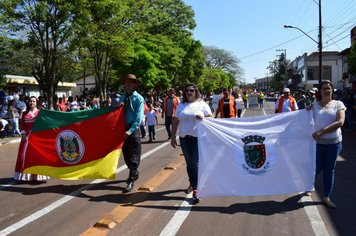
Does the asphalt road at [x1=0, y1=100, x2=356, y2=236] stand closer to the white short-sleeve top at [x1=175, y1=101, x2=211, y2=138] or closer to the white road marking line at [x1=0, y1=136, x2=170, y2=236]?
the white road marking line at [x1=0, y1=136, x2=170, y2=236]

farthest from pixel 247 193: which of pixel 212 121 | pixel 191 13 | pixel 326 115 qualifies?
pixel 191 13

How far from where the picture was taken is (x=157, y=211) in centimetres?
466

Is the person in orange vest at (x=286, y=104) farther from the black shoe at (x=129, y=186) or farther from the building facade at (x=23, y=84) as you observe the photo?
the building facade at (x=23, y=84)

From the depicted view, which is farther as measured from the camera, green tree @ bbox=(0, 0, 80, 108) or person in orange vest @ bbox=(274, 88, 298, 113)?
green tree @ bbox=(0, 0, 80, 108)

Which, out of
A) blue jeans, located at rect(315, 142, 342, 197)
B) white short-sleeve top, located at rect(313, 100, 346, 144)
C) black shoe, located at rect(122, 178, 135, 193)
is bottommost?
black shoe, located at rect(122, 178, 135, 193)

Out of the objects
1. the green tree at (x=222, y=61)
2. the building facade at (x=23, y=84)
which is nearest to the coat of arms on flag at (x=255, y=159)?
the building facade at (x=23, y=84)

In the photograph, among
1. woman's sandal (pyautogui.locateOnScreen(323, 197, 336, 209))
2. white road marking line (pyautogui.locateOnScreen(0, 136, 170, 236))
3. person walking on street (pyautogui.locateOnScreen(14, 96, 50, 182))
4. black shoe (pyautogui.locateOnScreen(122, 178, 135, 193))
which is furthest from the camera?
person walking on street (pyautogui.locateOnScreen(14, 96, 50, 182))

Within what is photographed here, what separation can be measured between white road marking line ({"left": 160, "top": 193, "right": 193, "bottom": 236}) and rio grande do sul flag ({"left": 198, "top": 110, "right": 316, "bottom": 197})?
320mm

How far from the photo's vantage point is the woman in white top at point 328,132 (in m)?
4.66

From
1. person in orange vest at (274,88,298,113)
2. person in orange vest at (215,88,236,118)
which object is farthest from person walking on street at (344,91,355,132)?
person in orange vest at (215,88,236,118)

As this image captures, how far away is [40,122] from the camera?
634 cm

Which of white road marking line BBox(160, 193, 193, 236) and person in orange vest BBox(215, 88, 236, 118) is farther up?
person in orange vest BBox(215, 88, 236, 118)

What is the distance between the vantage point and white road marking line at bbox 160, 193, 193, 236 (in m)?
3.97

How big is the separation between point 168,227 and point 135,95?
8.53 feet
